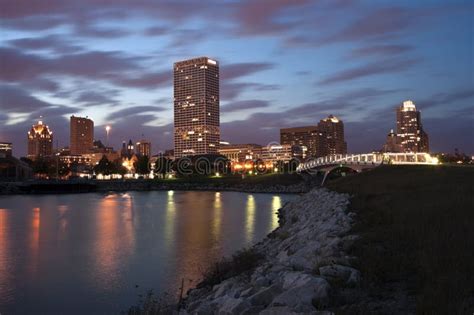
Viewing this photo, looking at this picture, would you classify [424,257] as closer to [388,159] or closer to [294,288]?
[294,288]

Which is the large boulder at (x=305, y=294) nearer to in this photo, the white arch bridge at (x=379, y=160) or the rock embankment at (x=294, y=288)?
the rock embankment at (x=294, y=288)

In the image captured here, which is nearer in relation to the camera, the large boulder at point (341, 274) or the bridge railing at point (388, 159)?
the large boulder at point (341, 274)

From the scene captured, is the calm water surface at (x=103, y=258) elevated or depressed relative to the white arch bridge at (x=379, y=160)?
depressed

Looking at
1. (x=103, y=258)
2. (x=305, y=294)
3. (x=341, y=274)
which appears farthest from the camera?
(x=103, y=258)

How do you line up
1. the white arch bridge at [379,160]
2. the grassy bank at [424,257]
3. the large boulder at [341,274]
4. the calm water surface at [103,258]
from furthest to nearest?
the white arch bridge at [379,160]
the calm water surface at [103,258]
the large boulder at [341,274]
the grassy bank at [424,257]

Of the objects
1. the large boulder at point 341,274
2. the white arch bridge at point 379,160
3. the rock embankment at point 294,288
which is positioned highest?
the white arch bridge at point 379,160

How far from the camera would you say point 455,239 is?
46.1 feet

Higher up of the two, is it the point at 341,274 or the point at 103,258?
the point at 341,274

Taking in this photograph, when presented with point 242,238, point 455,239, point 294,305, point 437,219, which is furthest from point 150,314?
point 242,238

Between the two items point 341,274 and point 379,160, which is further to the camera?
point 379,160

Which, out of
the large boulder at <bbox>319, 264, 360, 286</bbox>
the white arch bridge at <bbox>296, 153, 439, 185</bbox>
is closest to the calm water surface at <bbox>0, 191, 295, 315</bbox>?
the large boulder at <bbox>319, 264, 360, 286</bbox>

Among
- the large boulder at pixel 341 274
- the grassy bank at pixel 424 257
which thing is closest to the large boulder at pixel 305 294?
the large boulder at pixel 341 274

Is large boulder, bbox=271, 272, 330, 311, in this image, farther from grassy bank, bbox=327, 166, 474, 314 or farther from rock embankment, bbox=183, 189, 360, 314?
grassy bank, bbox=327, 166, 474, 314

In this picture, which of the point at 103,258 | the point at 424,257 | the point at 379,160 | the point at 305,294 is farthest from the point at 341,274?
the point at 379,160
